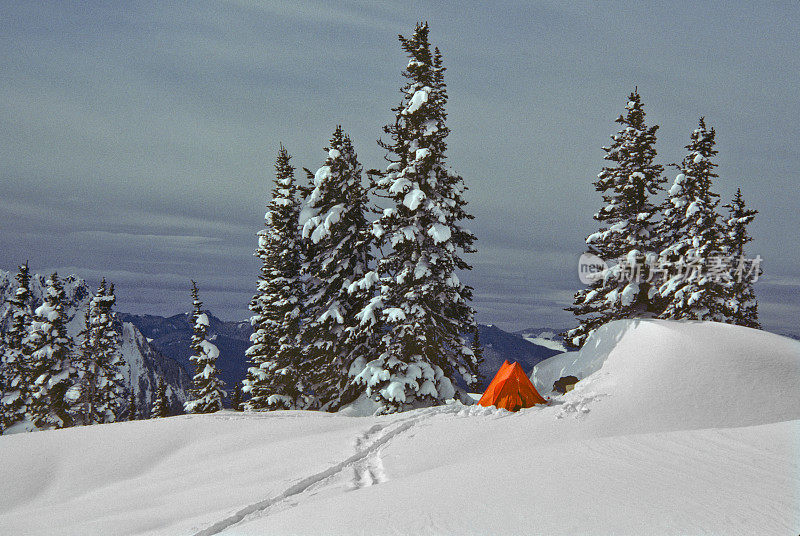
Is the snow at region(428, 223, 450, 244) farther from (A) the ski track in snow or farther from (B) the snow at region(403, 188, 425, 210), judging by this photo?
(A) the ski track in snow

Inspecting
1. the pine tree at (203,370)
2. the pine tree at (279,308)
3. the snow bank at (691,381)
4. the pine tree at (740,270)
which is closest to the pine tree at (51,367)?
the pine tree at (203,370)

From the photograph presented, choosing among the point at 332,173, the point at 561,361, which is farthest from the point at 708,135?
the point at 332,173

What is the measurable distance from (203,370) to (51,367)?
33.6 feet

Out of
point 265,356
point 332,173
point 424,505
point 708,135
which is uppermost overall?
point 708,135

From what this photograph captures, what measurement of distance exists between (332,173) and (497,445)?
636 inches

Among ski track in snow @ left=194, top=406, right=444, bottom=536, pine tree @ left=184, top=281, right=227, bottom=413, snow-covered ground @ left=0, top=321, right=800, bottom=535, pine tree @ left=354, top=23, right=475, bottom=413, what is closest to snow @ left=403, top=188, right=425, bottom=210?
pine tree @ left=354, top=23, right=475, bottom=413

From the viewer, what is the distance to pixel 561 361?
69.2ft

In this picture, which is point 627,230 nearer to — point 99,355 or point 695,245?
point 695,245

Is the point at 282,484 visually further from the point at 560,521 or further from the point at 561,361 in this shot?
the point at 561,361

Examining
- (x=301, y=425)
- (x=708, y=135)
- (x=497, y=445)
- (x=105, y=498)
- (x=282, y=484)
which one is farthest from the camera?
(x=708, y=135)

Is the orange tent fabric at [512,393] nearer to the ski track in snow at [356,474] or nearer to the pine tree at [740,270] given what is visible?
the ski track in snow at [356,474]

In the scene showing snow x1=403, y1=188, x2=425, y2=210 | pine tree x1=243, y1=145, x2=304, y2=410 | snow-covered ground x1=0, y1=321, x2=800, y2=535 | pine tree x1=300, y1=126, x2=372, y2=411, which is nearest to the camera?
snow-covered ground x1=0, y1=321, x2=800, y2=535

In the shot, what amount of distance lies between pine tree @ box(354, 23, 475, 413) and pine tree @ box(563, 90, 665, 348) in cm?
963

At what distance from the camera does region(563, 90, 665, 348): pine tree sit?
2402 centimetres
